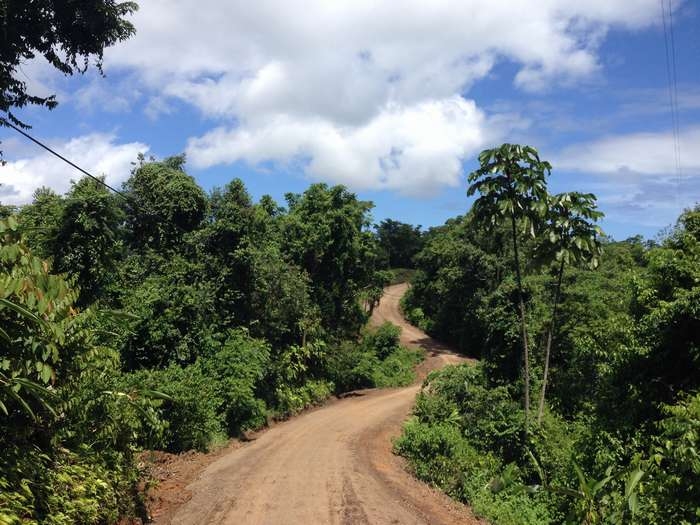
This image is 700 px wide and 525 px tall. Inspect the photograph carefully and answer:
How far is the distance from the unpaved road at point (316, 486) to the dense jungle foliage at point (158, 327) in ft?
5.49

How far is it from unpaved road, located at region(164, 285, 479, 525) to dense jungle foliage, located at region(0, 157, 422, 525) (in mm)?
1672

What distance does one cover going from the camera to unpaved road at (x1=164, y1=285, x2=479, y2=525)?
33.2 ft

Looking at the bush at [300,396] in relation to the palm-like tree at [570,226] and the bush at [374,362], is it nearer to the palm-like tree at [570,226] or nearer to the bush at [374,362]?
the bush at [374,362]

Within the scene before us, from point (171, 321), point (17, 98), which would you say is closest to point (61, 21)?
point (17, 98)

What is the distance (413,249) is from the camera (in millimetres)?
91500

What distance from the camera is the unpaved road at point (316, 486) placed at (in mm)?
10125

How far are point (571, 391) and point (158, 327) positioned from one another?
17.5 m

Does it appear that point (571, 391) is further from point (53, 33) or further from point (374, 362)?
point (53, 33)

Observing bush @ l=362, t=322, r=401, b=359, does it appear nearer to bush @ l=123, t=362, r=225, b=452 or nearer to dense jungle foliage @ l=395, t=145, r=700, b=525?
dense jungle foliage @ l=395, t=145, r=700, b=525

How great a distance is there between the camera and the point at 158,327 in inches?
700

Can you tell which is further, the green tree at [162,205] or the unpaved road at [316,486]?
the green tree at [162,205]

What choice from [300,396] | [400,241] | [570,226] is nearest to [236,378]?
[300,396]

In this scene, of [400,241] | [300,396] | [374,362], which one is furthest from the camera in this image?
[400,241]

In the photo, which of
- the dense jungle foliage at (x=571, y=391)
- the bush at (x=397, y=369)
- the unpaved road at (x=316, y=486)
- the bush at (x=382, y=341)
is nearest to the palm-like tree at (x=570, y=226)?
the dense jungle foliage at (x=571, y=391)
